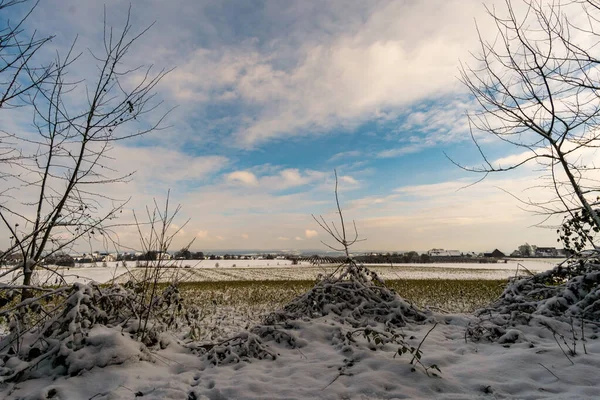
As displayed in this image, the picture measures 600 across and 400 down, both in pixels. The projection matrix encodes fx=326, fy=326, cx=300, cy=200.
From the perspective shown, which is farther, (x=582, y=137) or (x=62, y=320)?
(x=582, y=137)

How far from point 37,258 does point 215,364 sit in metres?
2.71

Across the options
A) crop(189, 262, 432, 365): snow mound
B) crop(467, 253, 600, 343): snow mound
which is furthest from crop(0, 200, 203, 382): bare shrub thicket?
crop(467, 253, 600, 343): snow mound

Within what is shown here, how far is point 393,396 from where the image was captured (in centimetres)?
295

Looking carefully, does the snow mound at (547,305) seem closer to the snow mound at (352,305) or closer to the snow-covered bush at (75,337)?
the snow mound at (352,305)

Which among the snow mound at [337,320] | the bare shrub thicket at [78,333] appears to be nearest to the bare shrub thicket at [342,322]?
the snow mound at [337,320]

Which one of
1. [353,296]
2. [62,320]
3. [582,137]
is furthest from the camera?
[353,296]

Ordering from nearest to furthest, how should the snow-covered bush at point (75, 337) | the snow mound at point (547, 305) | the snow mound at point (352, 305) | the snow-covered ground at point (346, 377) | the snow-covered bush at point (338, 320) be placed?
the snow-covered ground at point (346, 377) < the snow-covered bush at point (75, 337) < the snow-covered bush at point (338, 320) < the snow mound at point (547, 305) < the snow mound at point (352, 305)

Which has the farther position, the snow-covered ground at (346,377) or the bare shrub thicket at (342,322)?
the bare shrub thicket at (342,322)

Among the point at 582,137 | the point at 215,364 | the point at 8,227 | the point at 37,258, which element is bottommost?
the point at 215,364

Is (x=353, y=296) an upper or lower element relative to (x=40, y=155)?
lower

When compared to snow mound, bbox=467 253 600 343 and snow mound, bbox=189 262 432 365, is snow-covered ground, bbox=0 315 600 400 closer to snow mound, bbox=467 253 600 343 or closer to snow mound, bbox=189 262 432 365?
snow mound, bbox=189 262 432 365

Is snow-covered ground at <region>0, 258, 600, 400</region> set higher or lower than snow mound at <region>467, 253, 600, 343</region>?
lower

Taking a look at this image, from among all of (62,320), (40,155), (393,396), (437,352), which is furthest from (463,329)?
(40,155)

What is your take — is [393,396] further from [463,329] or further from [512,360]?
[463,329]
